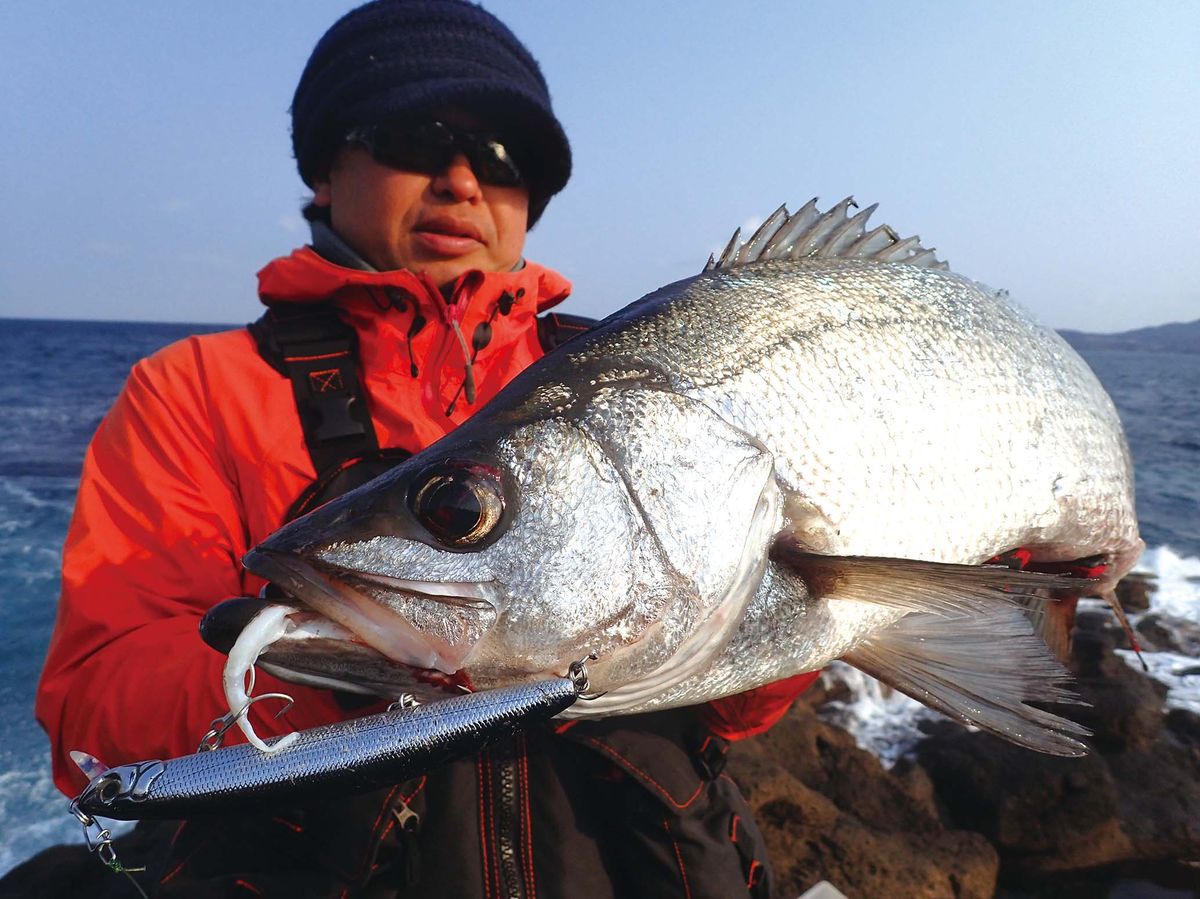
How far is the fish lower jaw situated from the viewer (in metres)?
1.06

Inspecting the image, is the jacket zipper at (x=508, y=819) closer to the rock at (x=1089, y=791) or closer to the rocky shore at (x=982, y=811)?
the rocky shore at (x=982, y=811)

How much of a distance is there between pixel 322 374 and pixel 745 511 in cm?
133

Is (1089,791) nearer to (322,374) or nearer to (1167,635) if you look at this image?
(1167,635)

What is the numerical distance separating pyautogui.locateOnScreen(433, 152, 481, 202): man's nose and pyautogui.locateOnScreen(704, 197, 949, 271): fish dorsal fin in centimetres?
86

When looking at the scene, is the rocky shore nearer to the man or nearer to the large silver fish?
the man

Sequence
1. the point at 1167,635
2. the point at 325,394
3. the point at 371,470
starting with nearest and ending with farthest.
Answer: the point at 371,470, the point at 325,394, the point at 1167,635

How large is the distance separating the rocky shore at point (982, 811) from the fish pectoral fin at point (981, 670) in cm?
245

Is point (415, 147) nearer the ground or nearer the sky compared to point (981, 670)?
nearer the sky

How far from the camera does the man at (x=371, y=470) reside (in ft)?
5.42

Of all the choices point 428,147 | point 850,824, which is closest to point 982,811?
point 850,824

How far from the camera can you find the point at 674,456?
132cm

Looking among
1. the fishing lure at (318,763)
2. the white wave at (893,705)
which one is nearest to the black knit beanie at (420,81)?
the fishing lure at (318,763)

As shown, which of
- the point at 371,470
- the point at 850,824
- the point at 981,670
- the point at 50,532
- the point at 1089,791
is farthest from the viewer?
the point at 50,532

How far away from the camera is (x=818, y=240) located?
1912 mm
